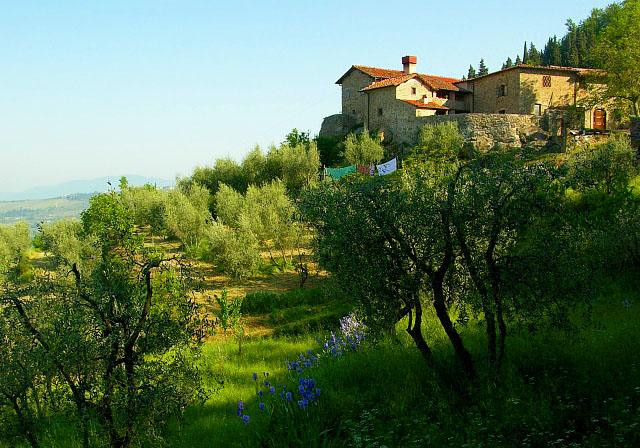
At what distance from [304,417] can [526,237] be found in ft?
18.9

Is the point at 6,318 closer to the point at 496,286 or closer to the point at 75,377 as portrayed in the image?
the point at 75,377

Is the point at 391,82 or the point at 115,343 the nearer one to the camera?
the point at 115,343

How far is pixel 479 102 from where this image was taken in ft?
179

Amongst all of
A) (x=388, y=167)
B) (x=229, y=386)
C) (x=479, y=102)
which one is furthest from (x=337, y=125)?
(x=229, y=386)

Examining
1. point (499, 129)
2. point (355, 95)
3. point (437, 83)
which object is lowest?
point (499, 129)

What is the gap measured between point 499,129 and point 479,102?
10328mm

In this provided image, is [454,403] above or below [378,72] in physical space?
below

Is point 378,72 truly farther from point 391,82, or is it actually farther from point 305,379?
point 305,379

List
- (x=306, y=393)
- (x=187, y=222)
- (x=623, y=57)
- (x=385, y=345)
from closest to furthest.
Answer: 1. (x=306, y=393)
2. (x=385, y=345)
3. (x=187, y=222)
4. (x=623, y=57)

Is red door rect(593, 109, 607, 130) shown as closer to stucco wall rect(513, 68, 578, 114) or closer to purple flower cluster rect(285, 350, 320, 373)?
stucco wall rect(513, 68, 578, 114)

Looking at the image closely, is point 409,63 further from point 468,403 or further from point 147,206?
point 468,403

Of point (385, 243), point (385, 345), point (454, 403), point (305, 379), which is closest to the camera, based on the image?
point (454, 403)

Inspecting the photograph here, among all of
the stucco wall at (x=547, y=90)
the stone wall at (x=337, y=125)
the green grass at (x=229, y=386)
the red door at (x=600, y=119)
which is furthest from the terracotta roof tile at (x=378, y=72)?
the green grass at (x=229, y=386)

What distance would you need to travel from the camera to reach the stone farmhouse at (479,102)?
45.8m
